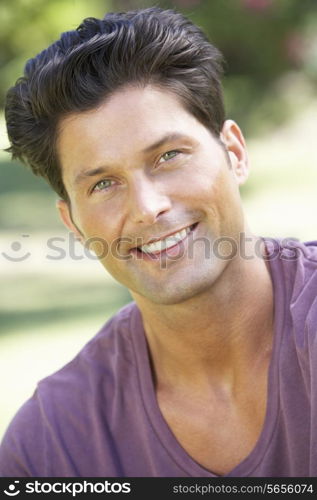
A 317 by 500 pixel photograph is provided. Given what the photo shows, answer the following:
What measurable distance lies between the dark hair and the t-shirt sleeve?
0.76 m

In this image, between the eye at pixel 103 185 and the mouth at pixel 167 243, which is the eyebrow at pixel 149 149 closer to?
the eye at pixel 103 185

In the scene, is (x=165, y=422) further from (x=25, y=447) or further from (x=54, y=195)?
(x=54, y=195)

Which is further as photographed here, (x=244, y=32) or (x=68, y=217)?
(x=244, y=32)

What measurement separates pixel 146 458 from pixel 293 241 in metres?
0.86

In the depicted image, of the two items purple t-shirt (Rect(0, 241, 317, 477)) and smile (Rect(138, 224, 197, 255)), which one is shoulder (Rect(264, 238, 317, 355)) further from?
smile (Rect(138, 224, 197, 255))

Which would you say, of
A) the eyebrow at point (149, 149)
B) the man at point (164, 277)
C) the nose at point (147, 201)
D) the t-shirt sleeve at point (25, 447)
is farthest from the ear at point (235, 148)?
the t-shirt sleeve at point (25, 447)

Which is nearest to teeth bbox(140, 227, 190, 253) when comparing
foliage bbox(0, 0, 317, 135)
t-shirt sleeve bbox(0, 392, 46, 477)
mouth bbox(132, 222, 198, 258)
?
mouth bbox(132, 222, 198, 258)

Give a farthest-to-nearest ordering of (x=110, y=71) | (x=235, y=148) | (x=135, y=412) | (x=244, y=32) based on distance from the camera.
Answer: (x=244, y=32) < (x=235, y=148) < (x=135, y=412) < (x=110, y=71)

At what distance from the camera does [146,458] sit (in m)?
3.23

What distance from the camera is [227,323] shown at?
320cm

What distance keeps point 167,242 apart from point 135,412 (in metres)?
0.61

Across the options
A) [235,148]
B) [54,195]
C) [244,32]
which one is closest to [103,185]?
[235,148]

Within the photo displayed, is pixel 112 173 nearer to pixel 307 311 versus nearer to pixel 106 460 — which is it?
pixel 307 311

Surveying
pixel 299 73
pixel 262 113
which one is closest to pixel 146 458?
pixel 262 113
